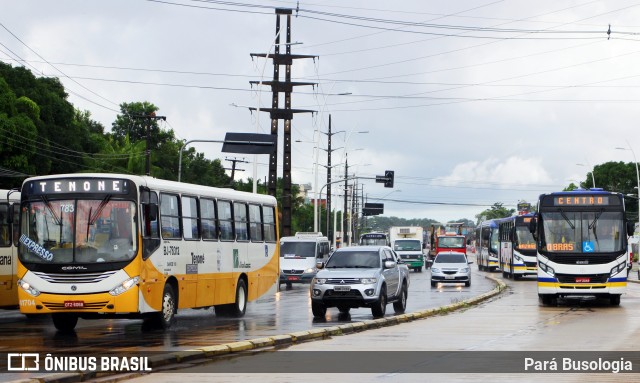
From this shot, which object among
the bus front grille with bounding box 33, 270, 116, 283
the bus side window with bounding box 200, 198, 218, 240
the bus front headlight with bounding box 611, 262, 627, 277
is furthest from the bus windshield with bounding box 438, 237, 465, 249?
the bus front grille with bounding box 33, 270, 116, 283

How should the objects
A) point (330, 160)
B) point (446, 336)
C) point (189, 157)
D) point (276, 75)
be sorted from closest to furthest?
point (446, 336) → point (276, 75) → point (330, 160) → point (189, 157)

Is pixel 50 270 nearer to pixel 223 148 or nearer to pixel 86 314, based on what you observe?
pixel 86 314

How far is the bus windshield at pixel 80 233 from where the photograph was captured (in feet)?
74.4

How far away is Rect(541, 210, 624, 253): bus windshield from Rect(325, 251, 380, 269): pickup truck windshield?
7.88 meters

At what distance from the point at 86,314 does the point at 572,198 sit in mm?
18288

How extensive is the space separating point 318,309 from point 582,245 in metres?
10.4

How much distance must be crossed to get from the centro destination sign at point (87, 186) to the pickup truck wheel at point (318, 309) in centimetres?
716

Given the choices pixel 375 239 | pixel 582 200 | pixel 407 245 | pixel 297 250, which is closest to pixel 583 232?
pixel 582 200

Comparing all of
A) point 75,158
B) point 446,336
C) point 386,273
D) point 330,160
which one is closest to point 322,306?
point 386,273

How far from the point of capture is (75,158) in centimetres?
7450

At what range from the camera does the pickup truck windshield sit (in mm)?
29578

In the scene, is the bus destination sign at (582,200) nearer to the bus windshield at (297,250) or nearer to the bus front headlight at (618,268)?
the bus front headlight at (618,268)

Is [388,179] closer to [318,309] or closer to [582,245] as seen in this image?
[582,245]

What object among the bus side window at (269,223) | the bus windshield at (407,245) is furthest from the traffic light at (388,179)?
the bus side window at (269,223)
